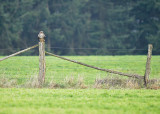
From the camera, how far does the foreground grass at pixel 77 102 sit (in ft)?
24.7

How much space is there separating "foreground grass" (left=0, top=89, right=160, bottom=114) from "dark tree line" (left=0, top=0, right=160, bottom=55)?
3618 cm

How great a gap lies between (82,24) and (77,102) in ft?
147

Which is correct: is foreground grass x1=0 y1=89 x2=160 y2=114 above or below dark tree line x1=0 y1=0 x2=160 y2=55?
below

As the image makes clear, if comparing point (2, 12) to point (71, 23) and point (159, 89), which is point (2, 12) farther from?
point (159, 89)

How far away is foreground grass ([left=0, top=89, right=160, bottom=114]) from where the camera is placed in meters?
7.52

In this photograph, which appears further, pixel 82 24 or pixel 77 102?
pixel 82 24

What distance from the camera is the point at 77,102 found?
8.52 m

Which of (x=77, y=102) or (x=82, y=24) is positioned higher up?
(x=82, y=24)

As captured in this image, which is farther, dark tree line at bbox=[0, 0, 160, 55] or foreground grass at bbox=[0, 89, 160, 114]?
dark tree line at bbox=[0, 0, 160, 55]

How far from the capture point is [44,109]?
748 centimetres

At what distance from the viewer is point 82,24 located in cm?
5269

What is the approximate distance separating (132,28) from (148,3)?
5.49 metres

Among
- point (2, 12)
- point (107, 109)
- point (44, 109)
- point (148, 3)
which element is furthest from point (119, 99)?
point (148, 3)

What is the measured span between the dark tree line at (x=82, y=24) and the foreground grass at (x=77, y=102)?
36.2 m
